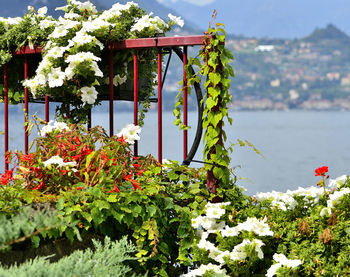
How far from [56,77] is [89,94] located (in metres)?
0.25

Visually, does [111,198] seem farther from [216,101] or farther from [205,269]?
[216,101]

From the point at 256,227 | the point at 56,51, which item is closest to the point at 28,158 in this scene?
the point at 56,51

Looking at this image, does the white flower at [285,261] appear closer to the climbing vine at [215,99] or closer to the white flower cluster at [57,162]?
the climbing vine at [215,99]

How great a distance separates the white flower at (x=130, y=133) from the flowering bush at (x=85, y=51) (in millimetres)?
380

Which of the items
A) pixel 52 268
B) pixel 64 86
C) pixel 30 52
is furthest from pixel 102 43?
pixel 52 268

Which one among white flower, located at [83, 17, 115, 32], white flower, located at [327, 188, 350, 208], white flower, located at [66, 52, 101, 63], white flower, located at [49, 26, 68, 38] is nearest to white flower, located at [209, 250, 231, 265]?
white flower, located at [327, 188, 350, 208]

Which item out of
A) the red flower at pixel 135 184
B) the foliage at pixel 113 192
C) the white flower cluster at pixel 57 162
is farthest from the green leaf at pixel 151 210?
the white flower cluster at pixel 57 162

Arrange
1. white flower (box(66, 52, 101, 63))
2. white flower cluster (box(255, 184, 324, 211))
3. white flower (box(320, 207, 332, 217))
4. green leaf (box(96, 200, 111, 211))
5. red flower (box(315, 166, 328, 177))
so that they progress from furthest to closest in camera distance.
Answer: white flower (box(66, 52, 101, 63)) → white flower cluster (box(255, 184, 324, 211)) → red flower (box(315, 166, 328, 177)) → white flower (box(320, 207, 332, 217)) → green leaf (box(96, 200, 111, 211))

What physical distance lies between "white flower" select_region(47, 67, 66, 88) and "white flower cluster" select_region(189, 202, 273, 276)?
128 cm

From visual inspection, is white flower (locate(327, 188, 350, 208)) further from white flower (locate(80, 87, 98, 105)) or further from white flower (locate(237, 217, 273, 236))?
white flower (locate(80, 87, 98, 105))

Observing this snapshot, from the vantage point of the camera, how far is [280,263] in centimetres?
246

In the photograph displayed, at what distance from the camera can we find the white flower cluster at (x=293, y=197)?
2.95 meters

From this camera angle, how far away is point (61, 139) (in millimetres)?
2891

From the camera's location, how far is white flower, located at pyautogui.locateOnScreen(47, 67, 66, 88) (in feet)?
10.7
